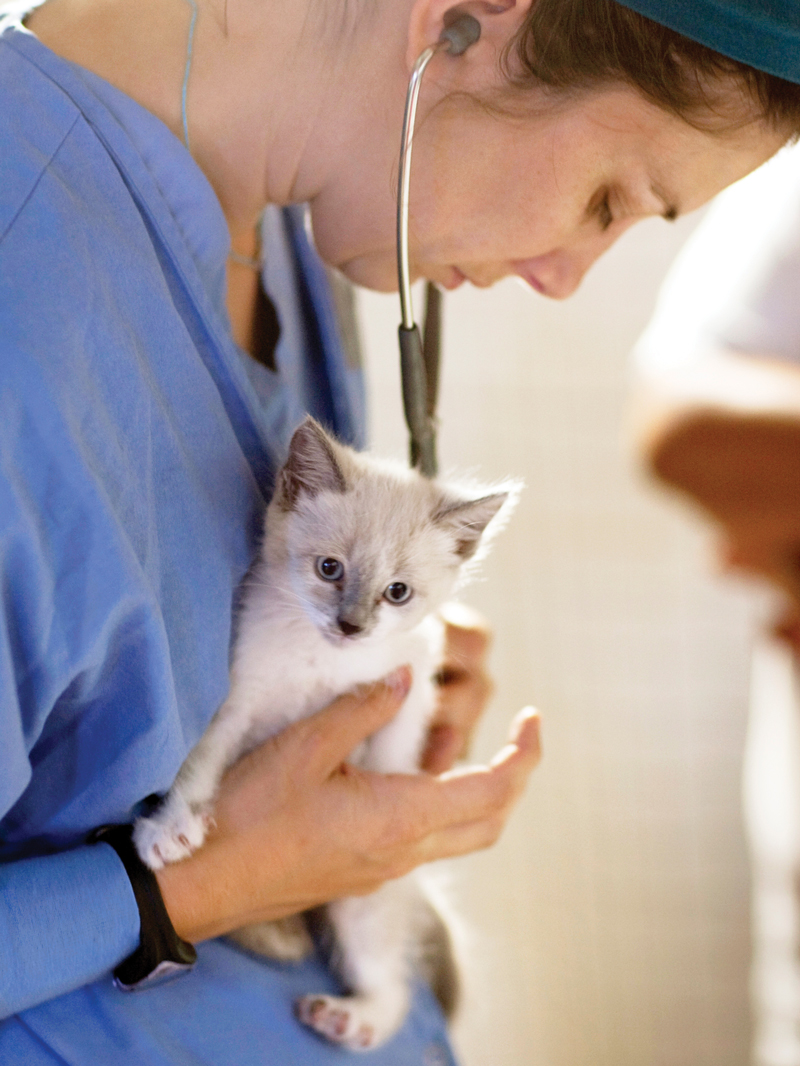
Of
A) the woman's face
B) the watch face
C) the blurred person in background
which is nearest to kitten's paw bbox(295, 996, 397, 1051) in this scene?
the watch face

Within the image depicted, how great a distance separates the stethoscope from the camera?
78 centimetres

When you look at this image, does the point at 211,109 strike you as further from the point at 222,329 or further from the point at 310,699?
the point at 310,699

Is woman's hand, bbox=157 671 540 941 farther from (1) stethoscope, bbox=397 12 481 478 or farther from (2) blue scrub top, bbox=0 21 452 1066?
(1) stethoscope, bbox=397 12 481 478

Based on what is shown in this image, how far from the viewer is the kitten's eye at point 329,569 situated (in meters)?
1.00

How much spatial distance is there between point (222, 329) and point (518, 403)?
0.96 m

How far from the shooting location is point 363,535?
1.02 metres

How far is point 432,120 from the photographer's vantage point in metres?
0.86

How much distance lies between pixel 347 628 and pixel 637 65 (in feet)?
1.96

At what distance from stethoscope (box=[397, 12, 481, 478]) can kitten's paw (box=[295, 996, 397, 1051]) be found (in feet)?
1.98

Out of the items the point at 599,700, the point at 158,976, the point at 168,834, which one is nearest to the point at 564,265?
the point at 168,834

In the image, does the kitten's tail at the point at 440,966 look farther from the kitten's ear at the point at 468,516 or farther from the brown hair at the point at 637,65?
the brown hair at the point at 637,65

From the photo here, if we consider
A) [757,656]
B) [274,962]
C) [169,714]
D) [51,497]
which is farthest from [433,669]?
[757,656]

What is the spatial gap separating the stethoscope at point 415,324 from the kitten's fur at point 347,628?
0.19ft

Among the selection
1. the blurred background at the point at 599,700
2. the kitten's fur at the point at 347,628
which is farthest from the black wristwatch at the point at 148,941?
the blurred background at the point at 599,700
